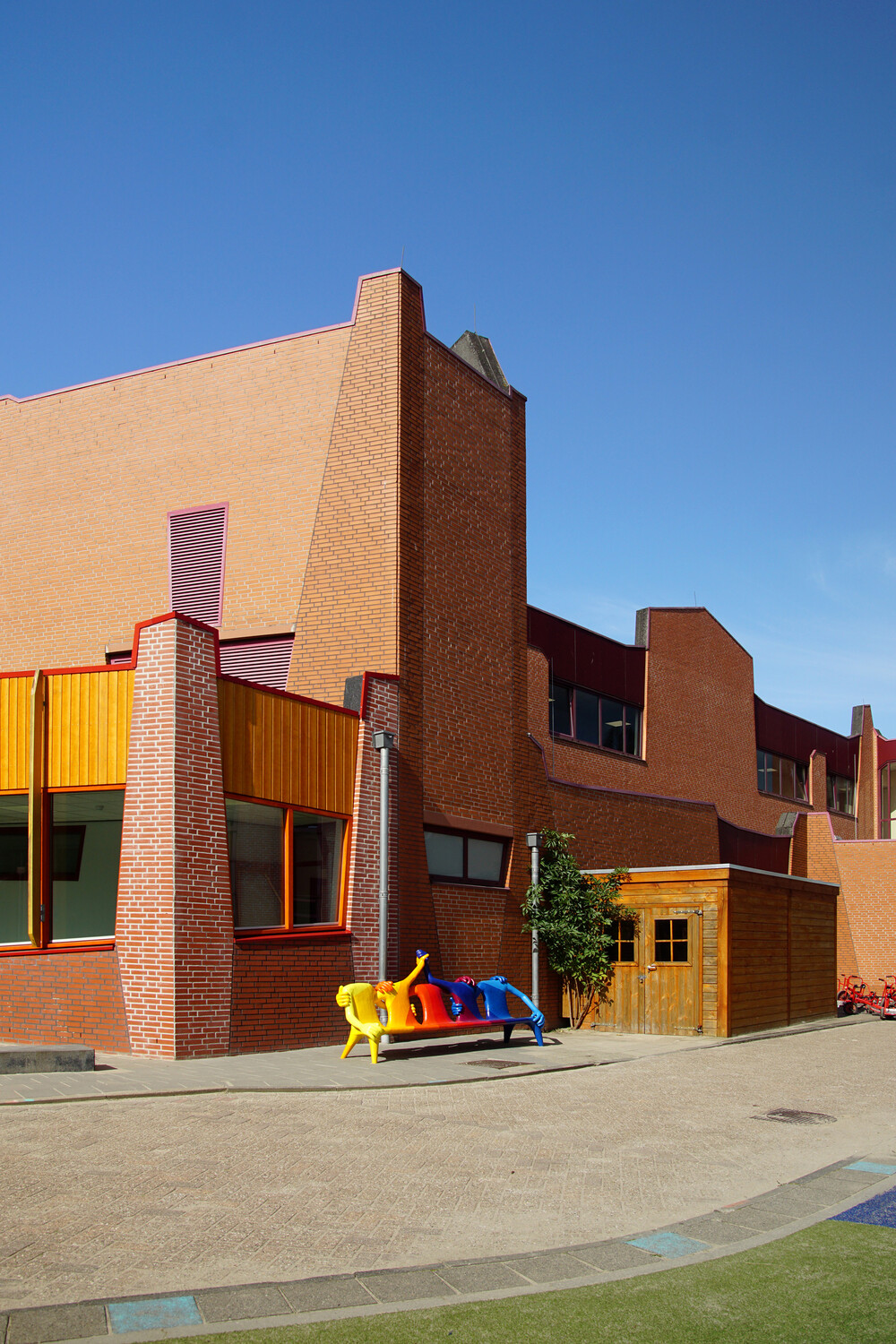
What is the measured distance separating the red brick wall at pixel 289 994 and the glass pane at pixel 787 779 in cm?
2779

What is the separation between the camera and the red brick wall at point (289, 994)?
1527 centimetres

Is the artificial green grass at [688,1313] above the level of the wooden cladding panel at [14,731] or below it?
below

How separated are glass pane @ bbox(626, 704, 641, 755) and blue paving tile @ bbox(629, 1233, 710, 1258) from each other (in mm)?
24415

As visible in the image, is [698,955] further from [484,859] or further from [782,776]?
[782,776]

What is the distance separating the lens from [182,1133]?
9719 millimetres

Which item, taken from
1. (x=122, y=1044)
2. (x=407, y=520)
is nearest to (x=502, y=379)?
(x=407, y=520)

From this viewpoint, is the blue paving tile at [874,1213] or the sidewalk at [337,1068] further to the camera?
the sidewalk at [337,1068]

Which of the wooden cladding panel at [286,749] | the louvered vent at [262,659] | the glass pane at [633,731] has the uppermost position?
the louvered vent at [262,659]

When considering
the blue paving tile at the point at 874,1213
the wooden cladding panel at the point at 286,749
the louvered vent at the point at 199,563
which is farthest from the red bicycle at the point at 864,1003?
the blue paving tile at the point at 874,1213

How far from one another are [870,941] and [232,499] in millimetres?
25536

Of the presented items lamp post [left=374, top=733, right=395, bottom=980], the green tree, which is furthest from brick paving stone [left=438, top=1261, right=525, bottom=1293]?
the green tree

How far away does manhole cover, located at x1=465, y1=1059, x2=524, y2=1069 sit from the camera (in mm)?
15240

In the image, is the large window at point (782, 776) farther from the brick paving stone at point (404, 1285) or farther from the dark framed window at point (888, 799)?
the brick paving stone at point (404, 1285)

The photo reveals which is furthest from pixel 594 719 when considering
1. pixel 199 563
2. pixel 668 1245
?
pixel 668 1245
